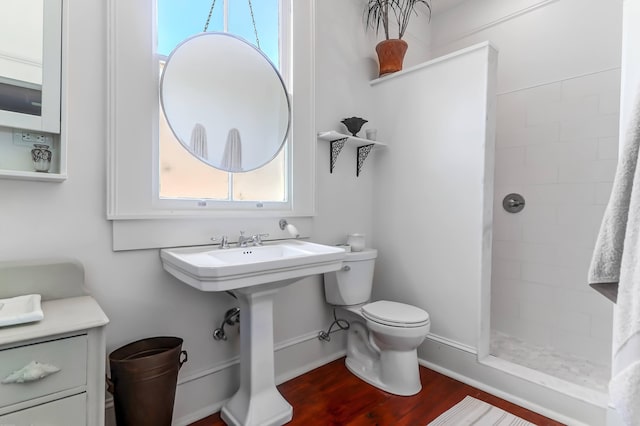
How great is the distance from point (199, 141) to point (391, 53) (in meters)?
1.56

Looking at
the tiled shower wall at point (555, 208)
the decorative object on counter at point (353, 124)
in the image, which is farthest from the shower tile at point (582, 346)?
the decorative object on counter at point (353, 124)

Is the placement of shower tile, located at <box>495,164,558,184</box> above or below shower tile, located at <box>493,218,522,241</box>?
above

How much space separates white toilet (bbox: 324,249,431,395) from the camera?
1.71 meters

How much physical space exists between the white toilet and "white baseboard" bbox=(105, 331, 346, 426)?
26 cm

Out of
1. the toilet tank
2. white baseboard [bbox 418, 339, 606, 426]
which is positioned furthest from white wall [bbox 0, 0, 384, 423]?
white baseboard [bbox 418, 339, 606, 426]

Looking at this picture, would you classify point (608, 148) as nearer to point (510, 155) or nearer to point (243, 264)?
point (510, 155)

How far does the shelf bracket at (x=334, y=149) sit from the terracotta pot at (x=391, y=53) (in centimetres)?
71

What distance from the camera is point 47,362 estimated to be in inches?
33.0

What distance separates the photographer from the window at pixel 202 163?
1.47 meters

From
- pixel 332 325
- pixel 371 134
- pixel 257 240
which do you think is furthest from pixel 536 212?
pixel 257 240

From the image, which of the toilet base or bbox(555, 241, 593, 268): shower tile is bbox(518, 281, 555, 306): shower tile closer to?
bbox(555, 241, 593, 268): shower tile

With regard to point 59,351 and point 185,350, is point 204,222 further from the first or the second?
point 59,351

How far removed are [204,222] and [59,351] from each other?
77 cm

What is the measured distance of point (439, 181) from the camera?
6.62ft
